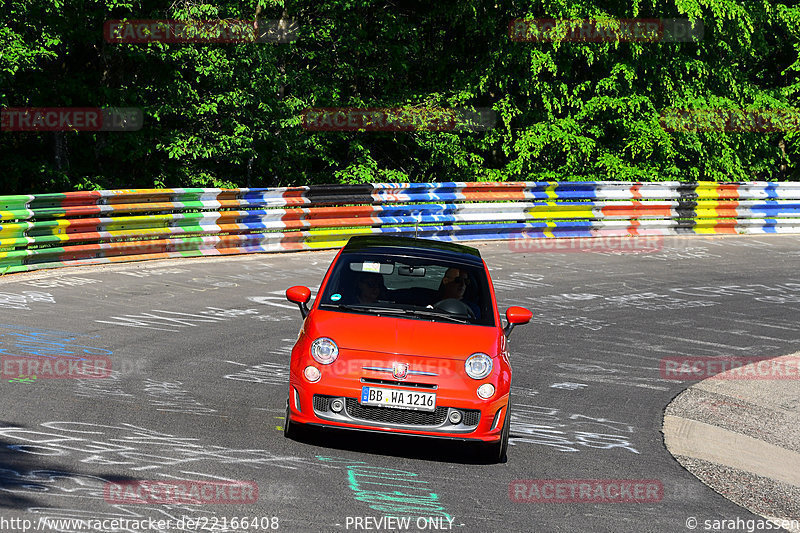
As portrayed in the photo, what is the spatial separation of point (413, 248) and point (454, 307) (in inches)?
32.6

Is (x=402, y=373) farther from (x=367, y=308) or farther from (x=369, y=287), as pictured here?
(x=369, y=287)

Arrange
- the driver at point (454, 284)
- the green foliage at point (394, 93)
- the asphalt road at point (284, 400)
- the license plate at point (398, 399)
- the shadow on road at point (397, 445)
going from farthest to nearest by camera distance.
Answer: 1. the green foliage at point (394, 93)
2. the driver at point (454, 284)
3. the shadow on road at point (397, 445)
4. the license plate at point (398, 399)
5. the asphalt road at point (284, 400)

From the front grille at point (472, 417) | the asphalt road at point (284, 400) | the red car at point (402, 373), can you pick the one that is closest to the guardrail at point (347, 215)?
the asphalt road at point (284, 400)

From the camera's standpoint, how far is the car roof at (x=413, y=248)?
9523 millimetres

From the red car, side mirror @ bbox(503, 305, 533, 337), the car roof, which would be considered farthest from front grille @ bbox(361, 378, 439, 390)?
the car roof

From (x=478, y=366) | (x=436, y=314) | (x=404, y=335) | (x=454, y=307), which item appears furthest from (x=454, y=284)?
(x=478, y=366)

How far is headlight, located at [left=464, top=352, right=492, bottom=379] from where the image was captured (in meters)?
8.18

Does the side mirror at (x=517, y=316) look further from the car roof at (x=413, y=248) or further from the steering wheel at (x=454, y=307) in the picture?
the car roof at (x=413, y=248)

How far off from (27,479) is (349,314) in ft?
9.23

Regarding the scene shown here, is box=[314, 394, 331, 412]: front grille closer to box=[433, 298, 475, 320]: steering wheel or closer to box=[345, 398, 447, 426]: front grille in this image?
box=[345, 398, 447, 426]: front grille

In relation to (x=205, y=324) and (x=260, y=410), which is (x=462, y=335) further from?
(x=205, y=324)

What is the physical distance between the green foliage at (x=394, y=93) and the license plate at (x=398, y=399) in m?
12.9

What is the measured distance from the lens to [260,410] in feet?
30.3

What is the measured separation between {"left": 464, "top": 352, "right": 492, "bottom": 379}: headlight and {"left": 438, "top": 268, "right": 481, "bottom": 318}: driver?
0.95 m
